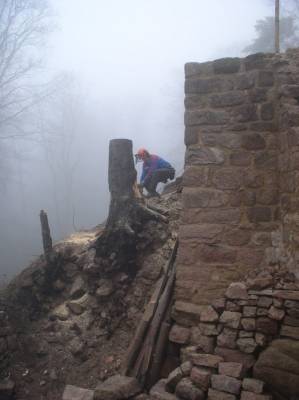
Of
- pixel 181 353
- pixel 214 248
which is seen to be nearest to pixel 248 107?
pixel 214 248

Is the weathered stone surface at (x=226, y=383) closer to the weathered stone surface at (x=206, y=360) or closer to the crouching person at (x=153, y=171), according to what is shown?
the weathered stone surface at (x=206, y=360)

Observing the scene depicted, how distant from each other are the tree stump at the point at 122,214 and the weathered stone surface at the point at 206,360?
2997mm

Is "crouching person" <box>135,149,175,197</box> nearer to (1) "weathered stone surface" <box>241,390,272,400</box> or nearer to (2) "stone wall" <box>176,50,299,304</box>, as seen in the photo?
(2) "stone wall" <box>176,50,299,304</box>

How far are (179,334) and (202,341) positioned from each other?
0.30 metres

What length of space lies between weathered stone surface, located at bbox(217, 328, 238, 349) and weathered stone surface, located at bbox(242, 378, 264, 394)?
36 centimetres

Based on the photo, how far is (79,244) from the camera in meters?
7.85

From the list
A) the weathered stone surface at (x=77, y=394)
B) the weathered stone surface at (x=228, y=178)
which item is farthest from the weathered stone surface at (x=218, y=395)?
the weathered stone surface at (x=228, y=178)

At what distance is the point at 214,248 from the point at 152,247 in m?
2.74

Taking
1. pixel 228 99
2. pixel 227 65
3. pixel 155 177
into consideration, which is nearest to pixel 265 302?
pixel 228 99

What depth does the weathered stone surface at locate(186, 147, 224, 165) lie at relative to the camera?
436 cm

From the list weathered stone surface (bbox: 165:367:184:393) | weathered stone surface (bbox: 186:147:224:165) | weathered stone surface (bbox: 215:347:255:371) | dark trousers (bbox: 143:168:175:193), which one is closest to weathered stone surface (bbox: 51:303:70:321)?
weathered stone surface (bbox: 165:367:184:393)

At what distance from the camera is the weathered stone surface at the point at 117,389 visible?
4.04m

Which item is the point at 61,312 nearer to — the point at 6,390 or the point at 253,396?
the point at 6,390

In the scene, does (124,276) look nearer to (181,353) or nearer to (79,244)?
(79,244)
